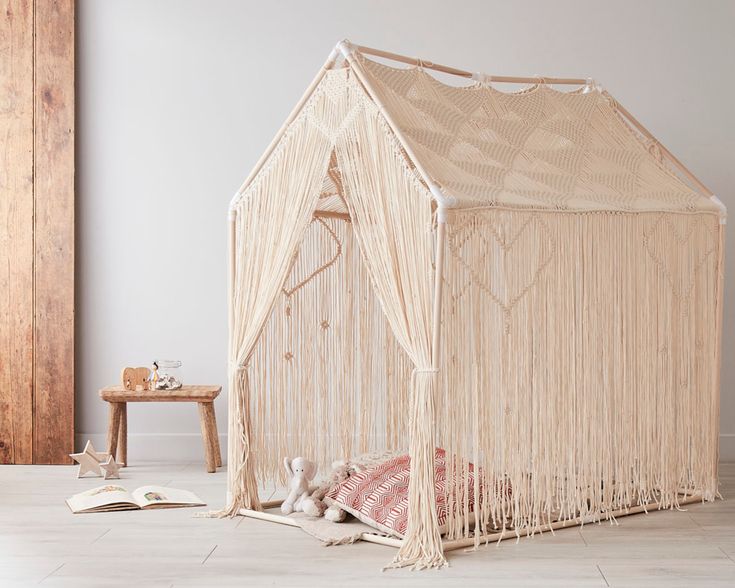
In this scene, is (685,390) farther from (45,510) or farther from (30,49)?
(30,49)

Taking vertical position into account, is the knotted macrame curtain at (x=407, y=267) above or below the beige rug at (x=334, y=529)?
above

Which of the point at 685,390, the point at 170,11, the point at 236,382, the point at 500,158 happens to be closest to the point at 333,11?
the point at 170,11

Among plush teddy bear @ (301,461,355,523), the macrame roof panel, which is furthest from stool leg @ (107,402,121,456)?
the macrame roof panel

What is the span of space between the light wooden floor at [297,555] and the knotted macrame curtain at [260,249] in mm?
261

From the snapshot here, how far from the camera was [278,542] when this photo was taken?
330cm

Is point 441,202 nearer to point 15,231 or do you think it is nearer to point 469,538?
point 469,538

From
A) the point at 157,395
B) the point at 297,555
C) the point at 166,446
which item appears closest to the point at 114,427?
the point at 157,395

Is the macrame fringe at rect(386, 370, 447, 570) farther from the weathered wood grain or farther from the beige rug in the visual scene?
the weathered wood grain

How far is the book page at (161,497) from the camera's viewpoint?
12.6ft

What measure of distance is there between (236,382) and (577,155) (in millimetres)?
1560

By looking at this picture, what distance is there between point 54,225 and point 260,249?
178 cm

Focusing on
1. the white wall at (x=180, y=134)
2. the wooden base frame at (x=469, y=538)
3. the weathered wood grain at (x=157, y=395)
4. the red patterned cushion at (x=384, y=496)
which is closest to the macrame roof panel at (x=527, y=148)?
the red patterned cushion at (x=384, y=496)

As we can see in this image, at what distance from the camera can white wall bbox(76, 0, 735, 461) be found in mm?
4973

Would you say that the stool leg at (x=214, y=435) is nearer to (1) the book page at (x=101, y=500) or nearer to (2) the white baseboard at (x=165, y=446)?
(2) the white baseboard at (x=165, y=446)
